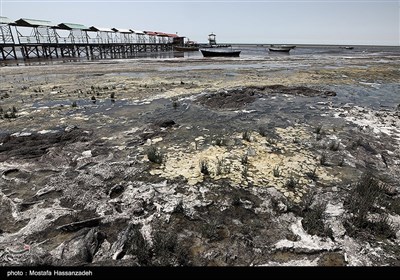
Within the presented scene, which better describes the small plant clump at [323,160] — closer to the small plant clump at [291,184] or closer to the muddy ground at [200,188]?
the muddy ground at [200,188]

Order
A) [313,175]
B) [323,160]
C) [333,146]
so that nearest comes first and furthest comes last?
1. [313,175]
2. [323,160]
3. [333,146]

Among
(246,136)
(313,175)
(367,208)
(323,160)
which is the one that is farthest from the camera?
(246,136)

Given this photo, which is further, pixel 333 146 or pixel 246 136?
pixel 246 136

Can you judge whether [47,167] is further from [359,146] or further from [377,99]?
[377,99]

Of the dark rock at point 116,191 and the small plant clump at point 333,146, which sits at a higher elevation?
the small plant clump at point 333,146

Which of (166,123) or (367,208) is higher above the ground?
(166,123)

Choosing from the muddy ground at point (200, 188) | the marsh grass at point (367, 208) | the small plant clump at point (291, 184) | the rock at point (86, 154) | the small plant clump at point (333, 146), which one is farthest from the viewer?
the small plant clump at point (333, 146)

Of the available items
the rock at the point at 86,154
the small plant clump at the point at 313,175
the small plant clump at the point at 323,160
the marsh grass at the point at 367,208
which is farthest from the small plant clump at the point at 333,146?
the rock at the point at 86,154

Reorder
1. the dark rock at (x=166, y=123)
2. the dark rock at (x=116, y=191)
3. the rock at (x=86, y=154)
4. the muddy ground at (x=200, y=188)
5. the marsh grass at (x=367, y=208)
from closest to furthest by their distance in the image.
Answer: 1. the muddy ground at (x=200, y=188)
2. the marsh grass at (x=367, y=208)
3. the dark rock at (x=116, y=191)
4. the rock at (x=86, y=154)
5. the dark rock at (x=166, y=123)

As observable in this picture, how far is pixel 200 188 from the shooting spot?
5.94m

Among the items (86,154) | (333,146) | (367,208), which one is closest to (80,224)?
(86,154)

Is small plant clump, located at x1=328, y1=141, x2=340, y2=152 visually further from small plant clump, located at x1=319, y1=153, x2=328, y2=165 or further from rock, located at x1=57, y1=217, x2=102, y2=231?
rock, located at x1=57, y1=217, x2=102, y2=231

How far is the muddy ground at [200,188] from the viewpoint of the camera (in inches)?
162

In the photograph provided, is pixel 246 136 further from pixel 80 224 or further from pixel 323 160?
pixel 80 224
